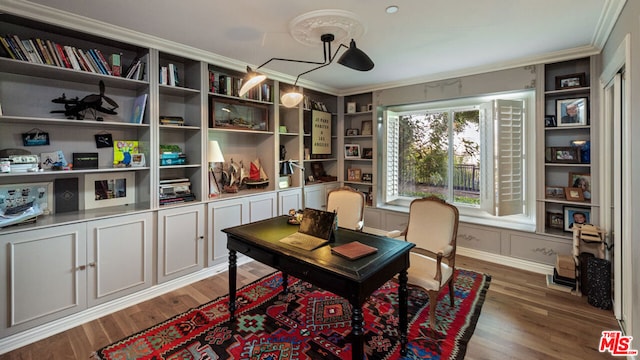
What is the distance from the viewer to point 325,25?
222 cm

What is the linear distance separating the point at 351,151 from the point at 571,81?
2.93 meters

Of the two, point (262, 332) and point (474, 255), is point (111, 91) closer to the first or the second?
A: point (262, 332)

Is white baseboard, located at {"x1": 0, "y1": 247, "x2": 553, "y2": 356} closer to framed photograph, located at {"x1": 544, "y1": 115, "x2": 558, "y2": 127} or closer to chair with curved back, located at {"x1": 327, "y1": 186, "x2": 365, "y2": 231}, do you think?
chair with curved back, located at {"x1": 327, "y1": 186, "x2": 365, "y2": 231}

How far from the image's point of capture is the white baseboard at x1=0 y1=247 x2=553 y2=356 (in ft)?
6.95

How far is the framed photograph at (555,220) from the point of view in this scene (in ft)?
11.1

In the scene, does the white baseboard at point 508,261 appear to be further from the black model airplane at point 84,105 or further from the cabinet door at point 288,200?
the black model airplane at point 84,105

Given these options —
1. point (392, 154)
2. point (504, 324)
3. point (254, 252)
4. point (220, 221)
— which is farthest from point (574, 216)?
point (220, 221)

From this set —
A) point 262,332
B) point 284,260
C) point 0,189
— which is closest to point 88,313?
point 0,189

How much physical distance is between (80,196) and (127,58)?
1441mm

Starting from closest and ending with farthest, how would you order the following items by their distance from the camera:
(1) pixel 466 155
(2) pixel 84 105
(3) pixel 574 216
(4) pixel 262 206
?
(2) pixel 84 105 → (3) pixel 574 216 → (4) pixel 262 206 → (1) pixel 466 155

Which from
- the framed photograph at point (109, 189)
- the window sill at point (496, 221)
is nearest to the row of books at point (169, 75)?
the framed photograph at point (109, 189)

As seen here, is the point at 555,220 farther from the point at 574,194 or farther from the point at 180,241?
the point at 180,241

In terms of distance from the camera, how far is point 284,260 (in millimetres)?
1931

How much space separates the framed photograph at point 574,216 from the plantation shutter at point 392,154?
221 centimetres
